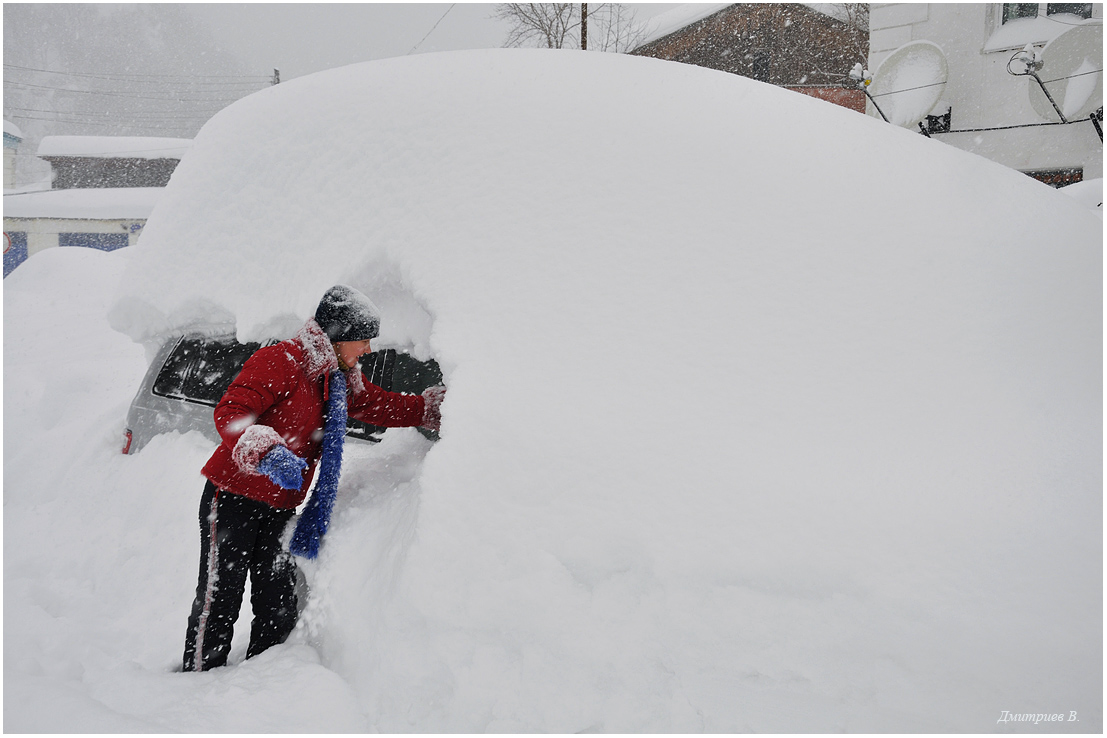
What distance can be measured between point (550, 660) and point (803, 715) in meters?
0.65

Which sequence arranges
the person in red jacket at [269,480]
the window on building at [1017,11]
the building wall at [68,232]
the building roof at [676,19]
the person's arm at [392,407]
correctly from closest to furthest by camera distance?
the person in red jacket at [269,480], the person's arm at [392,407], the window on building at [1017,11], the building roof at [676,19], the building wall at [68,232]

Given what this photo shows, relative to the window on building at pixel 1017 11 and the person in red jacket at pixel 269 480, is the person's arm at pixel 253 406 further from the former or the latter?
the window on building at pixel 1017 11

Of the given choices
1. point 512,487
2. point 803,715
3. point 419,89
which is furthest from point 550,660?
point 419,89

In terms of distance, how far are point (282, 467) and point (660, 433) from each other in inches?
44.1

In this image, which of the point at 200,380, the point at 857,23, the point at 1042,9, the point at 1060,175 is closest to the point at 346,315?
the point at 200,380

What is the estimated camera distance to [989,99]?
839 centimetres

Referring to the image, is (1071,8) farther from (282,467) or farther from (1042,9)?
(282,467)

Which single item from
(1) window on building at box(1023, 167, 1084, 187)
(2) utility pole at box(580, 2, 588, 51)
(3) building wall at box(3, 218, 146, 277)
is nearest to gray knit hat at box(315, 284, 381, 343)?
(1) window on building at box(1023, 167, 1084, 187)

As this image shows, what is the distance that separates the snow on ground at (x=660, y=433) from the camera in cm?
151

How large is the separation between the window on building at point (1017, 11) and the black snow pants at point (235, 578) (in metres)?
11.2

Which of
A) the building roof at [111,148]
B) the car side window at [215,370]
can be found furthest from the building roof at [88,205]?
the car side window at [215,370]

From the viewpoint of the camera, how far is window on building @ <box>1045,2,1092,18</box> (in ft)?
25.6

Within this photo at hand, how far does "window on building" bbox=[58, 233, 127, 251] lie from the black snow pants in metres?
23.4

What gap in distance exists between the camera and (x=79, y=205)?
66.3ft
